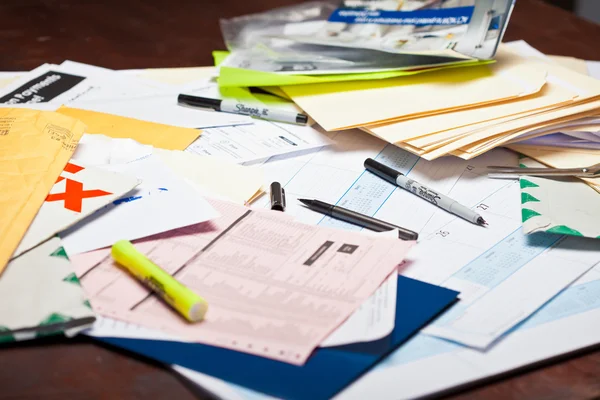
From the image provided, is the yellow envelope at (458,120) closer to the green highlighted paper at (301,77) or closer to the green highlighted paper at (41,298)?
the green highlighted paper at (301,77)

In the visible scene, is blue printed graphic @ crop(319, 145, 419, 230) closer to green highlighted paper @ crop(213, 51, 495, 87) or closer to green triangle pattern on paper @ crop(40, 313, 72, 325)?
green highlighted paper @ crop(213, 51, 495, 87)

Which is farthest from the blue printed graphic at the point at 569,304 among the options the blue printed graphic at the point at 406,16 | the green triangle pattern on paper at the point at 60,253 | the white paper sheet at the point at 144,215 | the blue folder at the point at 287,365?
the blue printed graphic at the point at 406,16

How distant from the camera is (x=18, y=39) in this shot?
1.24m

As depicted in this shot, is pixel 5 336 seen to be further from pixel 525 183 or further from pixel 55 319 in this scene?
pixel 525 183

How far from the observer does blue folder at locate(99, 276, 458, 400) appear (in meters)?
0.54

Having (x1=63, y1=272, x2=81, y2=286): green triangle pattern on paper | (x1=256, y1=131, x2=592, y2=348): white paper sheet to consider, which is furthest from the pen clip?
(x1=63, y1=272, x2=81, y2=286): green triangle pattern on paper

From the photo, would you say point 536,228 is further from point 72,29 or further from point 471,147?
point 72,29

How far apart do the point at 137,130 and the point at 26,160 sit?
7.4 inches

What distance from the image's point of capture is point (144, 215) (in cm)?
73

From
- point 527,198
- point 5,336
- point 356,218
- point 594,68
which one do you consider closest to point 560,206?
point 527,198

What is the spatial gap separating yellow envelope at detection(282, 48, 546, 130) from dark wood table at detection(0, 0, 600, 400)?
0.28 meters

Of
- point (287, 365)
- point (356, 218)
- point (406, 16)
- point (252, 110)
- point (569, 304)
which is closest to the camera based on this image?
point (287, 365)

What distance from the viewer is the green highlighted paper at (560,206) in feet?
2.43

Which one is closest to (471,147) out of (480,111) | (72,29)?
(480,111)
